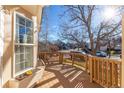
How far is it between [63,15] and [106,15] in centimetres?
171

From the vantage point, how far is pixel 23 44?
3795 millimetres

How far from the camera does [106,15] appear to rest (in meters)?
7.24

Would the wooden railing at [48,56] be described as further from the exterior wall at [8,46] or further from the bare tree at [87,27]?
the exterior wall at [8,46]

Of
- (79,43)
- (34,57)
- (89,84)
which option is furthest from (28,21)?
(79,43)

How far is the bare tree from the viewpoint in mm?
7182

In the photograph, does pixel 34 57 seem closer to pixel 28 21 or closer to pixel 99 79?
pixel 28 21

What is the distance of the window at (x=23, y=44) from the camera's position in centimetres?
350

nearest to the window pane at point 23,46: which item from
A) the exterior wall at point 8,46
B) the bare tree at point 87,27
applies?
the exterior wall at point 8,46

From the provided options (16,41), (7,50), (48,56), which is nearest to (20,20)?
(16,41)

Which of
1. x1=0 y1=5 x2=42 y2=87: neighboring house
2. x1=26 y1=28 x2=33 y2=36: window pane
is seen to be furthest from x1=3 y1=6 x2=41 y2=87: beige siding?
x1=26 y1=28 x2=33 y2=36: window pane

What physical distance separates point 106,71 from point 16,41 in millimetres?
1962

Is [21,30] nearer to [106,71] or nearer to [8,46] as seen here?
[8,46]

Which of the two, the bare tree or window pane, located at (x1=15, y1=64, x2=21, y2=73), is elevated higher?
the bare tree

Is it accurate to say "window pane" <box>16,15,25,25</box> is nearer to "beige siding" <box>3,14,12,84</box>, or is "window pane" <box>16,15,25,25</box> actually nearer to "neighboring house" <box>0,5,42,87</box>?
"neighboring house" <box>0,5,42,87</box>
